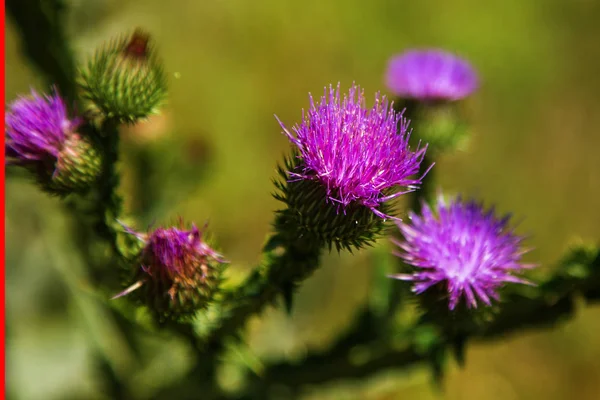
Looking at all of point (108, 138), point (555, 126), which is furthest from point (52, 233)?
point (555, 126)

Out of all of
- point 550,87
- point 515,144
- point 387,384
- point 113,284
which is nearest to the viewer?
point 113,284

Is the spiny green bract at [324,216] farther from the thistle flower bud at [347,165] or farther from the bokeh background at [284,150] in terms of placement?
the bokeh background at [284,150]

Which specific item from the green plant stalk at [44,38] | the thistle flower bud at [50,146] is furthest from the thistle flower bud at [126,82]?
the green plant stalk at [44,38]

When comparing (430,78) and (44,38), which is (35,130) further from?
(430,78)

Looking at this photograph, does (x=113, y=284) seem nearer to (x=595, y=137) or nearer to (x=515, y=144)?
(x=515, y=144)

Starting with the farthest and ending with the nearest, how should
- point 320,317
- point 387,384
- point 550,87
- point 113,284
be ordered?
point 550,87 → point 320,317 → point 387,384 → point 113,284

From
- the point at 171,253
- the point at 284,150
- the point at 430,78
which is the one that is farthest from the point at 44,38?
the point at 284,150
